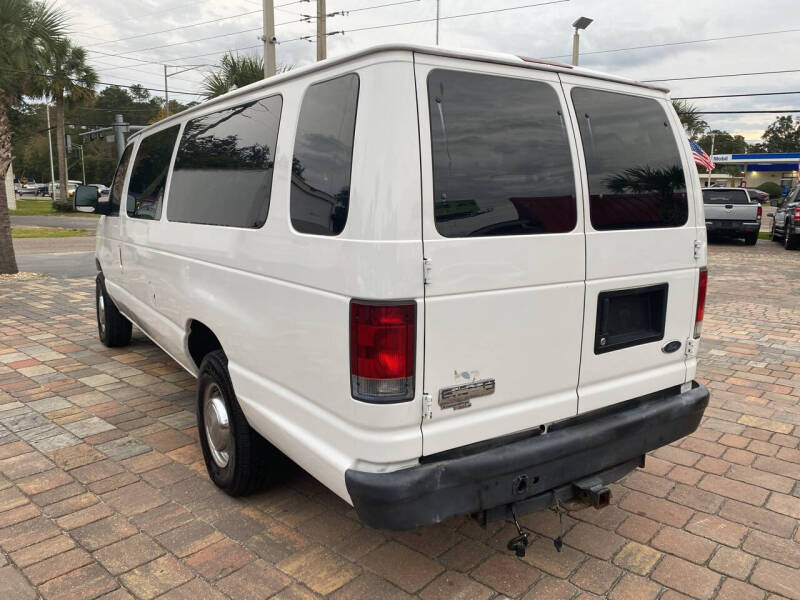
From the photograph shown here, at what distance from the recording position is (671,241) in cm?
294

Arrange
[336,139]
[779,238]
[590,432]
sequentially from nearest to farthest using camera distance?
[336,139] < [590,432] < [779,238]

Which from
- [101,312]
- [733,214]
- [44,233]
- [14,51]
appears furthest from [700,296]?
[44,233]

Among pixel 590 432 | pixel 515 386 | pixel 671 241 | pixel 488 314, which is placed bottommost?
pixel 590 432

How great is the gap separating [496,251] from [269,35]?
12664 mm

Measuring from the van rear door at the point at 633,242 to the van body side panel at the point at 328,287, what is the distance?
2.97 feet

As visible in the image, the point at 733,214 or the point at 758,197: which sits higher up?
the point at 758,197

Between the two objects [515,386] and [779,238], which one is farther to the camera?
[779,238]

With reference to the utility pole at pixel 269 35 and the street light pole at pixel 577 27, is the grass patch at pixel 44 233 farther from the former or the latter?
the street light pole at pixel 577 27

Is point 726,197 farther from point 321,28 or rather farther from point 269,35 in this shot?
point 269,35

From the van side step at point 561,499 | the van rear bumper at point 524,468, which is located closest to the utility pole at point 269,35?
the van rear bumper at point 524,468

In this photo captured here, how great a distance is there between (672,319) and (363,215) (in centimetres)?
175

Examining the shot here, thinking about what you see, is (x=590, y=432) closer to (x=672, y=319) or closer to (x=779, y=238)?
(x=672, y=319)

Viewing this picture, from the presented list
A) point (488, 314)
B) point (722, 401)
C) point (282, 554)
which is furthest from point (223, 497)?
point (722, 401)

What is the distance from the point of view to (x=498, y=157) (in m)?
2.39
